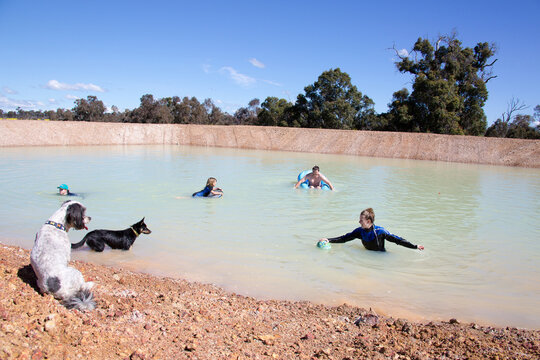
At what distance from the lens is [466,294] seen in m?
5.62

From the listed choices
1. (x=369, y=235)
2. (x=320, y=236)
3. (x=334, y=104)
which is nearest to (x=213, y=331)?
(x=369, y=235)

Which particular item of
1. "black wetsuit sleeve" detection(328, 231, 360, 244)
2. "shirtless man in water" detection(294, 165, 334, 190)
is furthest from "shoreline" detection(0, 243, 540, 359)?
"shirtless man in water" detection(294, 165, 334, 190)

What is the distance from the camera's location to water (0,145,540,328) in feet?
18.2

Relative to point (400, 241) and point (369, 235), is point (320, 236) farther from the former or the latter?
point (400, 241)

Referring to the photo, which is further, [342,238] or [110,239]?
[342,238]

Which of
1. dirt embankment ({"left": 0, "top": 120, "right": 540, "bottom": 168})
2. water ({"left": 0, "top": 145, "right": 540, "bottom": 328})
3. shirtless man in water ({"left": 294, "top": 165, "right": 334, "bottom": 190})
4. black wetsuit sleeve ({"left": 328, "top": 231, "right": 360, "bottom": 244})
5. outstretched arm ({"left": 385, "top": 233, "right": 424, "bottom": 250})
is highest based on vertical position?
dirt embankment ({"left": 0, "top": 120, "right": 540, "bottom": 168})

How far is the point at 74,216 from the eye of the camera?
453 cm

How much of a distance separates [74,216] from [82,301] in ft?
3.36

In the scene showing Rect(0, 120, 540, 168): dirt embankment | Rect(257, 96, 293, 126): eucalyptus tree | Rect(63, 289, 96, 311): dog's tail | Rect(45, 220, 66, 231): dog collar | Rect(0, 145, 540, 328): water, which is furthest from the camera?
Rect(257, 96, 293, 126): eucalyptus tree

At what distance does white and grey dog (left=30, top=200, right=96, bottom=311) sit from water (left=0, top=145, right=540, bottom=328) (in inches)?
77.0

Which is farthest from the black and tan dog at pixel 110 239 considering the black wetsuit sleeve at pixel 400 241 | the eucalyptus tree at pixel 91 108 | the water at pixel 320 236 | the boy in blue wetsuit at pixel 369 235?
the eucalyptus tree at pixel 91 108

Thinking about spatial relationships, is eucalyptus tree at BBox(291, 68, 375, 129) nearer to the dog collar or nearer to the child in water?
the child in water

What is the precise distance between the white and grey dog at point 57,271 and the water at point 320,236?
1.96 metres

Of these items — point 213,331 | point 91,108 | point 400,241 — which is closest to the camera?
point 213,331
